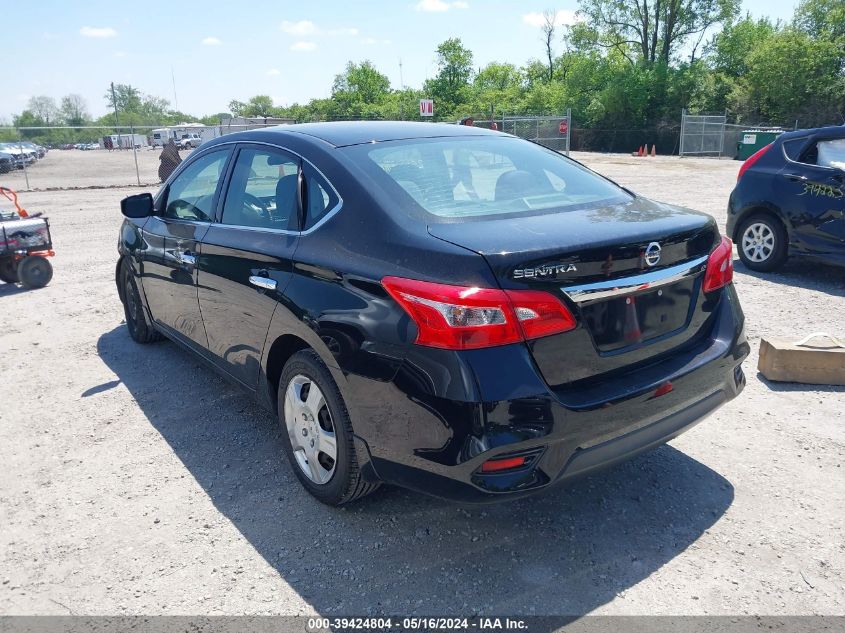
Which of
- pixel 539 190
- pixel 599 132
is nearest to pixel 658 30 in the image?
pixel 599 132

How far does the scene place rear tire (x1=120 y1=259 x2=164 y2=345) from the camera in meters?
5.45

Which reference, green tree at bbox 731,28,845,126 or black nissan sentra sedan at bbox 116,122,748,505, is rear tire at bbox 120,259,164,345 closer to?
black nissan sentra sedan at bbox 116,122,748,505

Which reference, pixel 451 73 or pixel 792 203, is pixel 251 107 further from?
pixel 792 203

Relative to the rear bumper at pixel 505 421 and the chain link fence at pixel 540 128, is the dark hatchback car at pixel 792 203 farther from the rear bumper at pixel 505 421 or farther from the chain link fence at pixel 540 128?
the chain link fence at pixel 540 128

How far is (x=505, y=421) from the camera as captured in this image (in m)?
2.35

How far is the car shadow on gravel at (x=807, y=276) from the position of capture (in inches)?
272

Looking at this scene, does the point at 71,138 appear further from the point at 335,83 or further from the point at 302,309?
the point at 302,309

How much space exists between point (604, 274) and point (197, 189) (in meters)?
2.90

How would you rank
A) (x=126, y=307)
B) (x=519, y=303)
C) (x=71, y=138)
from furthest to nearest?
(x=71, y=138) < (x=126, y=307) < (x=519, y=303)

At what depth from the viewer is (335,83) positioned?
87750mm

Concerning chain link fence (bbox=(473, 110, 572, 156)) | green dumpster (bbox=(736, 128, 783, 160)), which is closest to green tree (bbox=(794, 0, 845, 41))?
green dumpster (bbox=(736, 128, 783, 160))

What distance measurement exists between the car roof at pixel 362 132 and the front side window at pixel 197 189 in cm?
30

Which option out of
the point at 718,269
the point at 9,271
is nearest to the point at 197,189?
the point at 718,269

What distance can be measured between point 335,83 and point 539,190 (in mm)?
90578
